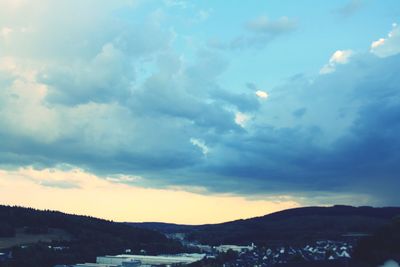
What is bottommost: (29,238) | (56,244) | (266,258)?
(266,258)

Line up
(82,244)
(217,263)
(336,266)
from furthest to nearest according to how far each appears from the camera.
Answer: (82,244), (217,263), (336,266)

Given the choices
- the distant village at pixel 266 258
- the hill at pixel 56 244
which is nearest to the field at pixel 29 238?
the hill at pixel 56 244

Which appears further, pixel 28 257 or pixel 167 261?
pixel 167 261

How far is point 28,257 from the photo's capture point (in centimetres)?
13362

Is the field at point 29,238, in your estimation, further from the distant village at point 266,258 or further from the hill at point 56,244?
the distant village at point 266,258

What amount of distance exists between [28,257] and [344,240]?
9632 cm

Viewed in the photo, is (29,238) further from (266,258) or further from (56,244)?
(266,258)

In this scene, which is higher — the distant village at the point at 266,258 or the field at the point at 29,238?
the field at the point at 29,238

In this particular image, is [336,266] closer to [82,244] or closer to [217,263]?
[217,263]

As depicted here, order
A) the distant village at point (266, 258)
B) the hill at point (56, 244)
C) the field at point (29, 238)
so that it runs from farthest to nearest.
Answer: the field at point (29, 238), the hill at point (56, 244), the distant village at point (266, 258)

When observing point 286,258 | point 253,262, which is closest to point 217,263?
point 253,262

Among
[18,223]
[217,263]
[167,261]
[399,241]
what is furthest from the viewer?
[18,223]

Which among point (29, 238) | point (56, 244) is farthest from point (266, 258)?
point (29, 238)

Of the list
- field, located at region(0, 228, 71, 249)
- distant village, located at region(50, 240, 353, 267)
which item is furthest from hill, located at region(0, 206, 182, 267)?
distant village, located at region(50, 240, 353, 267)
